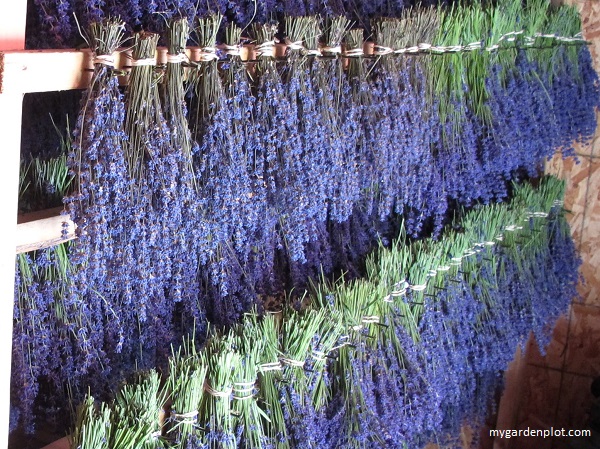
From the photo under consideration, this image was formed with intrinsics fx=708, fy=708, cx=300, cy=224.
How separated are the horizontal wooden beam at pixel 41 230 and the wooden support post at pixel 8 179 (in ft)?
0.53

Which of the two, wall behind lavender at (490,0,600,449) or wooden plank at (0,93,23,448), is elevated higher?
wooden plank at (0,93,23,448)

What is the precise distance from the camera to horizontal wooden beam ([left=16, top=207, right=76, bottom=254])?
1.35m

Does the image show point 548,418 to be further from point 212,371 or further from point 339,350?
point 212,371

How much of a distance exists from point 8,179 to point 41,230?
0.78 feet

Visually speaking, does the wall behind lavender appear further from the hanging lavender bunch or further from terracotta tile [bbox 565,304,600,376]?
the hanging lavender bunch

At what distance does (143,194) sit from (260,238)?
1.70ft

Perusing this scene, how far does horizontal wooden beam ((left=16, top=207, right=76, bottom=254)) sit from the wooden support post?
0.16 meters

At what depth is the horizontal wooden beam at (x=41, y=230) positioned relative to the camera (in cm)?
135

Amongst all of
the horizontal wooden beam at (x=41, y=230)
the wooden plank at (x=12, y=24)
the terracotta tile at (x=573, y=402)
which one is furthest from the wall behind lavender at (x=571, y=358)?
the wooden plank at (x=12, y=24)

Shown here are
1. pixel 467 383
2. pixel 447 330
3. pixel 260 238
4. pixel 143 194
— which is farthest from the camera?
pixel 467 383

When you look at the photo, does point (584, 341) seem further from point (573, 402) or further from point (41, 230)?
point (41, 230)

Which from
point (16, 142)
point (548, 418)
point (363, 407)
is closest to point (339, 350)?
point (363, 407)

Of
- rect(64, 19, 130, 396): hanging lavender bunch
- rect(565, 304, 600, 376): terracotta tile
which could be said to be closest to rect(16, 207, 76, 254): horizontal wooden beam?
rect(64, 19, 130, 396): hanging lavender bunch

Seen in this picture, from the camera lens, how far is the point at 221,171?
146 cm
